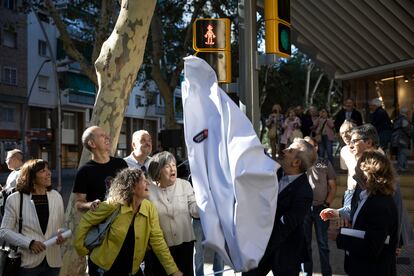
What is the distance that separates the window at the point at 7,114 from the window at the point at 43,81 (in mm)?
4189

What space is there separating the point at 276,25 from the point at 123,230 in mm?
3392

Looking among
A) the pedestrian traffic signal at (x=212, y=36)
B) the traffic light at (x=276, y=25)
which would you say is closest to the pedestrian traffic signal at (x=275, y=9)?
the traffic light at (x=276, y=25)

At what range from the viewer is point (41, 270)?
15.6ft

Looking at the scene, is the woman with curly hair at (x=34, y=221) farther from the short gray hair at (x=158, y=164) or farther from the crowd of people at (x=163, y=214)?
the short gray hair at (x=158, y=164)

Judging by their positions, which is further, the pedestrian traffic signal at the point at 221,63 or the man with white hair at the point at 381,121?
the man with white hair at the point at 381,121

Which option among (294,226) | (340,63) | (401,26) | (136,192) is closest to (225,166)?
(136,192)

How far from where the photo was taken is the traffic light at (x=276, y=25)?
639 cm

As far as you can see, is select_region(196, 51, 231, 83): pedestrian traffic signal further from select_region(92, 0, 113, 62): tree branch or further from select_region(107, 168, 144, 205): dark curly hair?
select_region(92, 0, 113, 62): tree branch

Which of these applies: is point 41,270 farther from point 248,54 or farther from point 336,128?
point 336,128

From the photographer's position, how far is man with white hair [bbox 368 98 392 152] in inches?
456

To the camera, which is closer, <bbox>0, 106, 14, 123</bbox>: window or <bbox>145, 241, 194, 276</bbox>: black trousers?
<bbox>145, 241, 194, 276</bbox>: black trousers

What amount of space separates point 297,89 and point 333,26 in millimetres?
27286

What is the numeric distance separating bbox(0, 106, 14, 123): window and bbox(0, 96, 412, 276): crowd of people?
34548 mm

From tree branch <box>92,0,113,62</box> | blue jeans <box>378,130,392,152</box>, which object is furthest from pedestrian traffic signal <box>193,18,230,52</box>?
tree branch <box>92,0,113,62</box>
